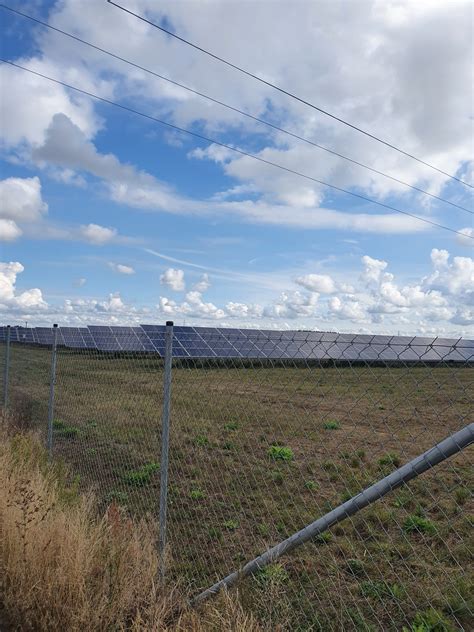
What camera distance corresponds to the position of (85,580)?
3668 mm

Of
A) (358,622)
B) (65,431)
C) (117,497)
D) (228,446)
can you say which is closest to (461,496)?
(358,622)

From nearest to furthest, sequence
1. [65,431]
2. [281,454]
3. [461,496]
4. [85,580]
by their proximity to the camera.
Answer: [85,580] < [461,496] < [281,454] < [65,431]

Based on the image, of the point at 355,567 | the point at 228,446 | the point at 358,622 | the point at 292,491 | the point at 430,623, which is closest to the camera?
the point at 430,623

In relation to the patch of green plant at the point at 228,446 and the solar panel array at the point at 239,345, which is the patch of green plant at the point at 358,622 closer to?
the solar panel array at the point at 239,345

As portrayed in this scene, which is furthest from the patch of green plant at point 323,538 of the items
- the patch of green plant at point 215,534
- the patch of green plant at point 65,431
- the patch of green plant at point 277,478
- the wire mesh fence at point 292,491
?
the patch of green plant at point 65,431

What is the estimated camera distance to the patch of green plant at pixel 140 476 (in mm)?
7055

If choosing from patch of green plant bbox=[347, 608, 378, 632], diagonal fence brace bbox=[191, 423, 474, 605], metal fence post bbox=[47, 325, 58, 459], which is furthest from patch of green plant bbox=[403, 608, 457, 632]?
metal fence post bbox=[47, 325, 58, 459]

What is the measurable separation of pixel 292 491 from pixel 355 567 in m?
1.94

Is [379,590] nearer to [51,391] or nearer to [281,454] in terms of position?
[281,454]

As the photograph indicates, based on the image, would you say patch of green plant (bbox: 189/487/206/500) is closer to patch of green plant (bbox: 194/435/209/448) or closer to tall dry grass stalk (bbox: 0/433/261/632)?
tall dry grass stalk (bbox: 0/433/261/632)

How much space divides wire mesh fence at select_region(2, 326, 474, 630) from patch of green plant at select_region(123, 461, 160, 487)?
0.02 m

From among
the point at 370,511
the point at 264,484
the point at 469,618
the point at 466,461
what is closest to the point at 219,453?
the point at 264,484

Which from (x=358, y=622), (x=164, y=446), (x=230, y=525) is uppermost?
(x=164, y=446)

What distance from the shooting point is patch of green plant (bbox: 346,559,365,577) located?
4.67 meters
